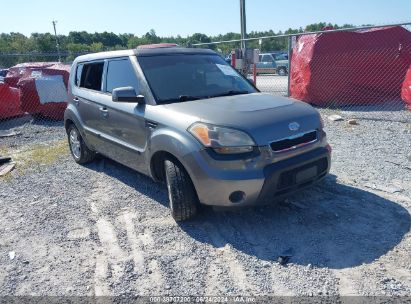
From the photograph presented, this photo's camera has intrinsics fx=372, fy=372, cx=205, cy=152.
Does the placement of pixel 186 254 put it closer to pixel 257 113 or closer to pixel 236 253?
pixel 236 253

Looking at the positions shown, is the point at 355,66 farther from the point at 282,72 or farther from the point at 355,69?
the point at 282,72

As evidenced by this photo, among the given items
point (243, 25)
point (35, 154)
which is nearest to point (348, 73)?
point (243, 25)

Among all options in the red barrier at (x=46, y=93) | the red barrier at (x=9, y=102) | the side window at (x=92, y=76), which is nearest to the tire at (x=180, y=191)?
the side window at (x=92, y=76)

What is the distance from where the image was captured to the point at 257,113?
357 cm

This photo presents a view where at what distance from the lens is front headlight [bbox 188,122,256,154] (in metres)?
3.32

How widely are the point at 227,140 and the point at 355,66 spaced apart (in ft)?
24.3

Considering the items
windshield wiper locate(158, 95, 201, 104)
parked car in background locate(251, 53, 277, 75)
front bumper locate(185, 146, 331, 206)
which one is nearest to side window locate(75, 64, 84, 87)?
windshield wiper locate(158, 95, 201, 104)

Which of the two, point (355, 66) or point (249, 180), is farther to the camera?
point (355, 66)

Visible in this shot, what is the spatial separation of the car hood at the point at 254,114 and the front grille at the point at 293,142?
0.05 metres

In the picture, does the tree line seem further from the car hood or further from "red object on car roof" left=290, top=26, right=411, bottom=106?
the car hood

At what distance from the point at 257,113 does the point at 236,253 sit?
52.0 inches

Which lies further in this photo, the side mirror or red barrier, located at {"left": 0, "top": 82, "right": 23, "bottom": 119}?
red barrier, located at {"left": 0, "top": 82, "right": 23, "bottom": 119}

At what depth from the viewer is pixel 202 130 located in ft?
11.2

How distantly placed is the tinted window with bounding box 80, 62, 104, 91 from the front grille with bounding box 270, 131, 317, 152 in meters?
2.81
